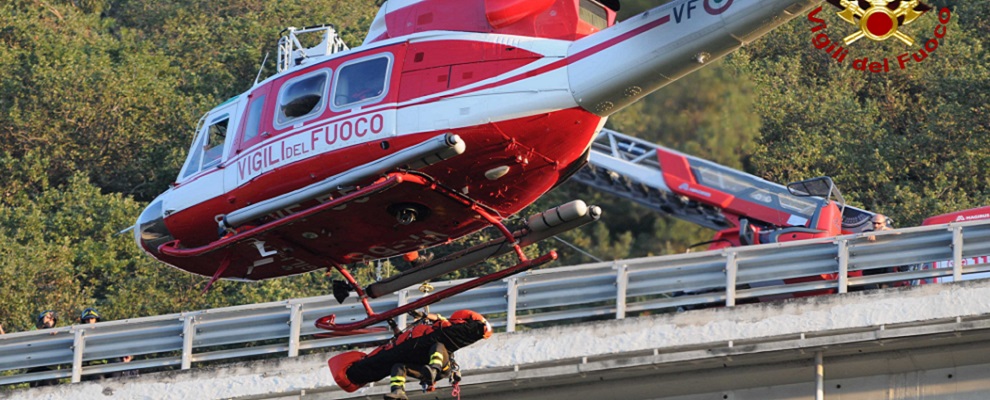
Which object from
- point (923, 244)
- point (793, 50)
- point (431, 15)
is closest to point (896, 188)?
point (793, 50)

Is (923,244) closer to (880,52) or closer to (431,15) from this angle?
(431,15)

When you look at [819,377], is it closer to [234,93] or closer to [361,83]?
[361,83]

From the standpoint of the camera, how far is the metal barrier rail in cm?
1888

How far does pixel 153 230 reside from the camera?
20.9m

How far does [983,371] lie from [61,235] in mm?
24753

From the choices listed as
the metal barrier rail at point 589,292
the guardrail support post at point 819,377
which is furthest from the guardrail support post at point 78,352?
the guardrail support post at point 819,377

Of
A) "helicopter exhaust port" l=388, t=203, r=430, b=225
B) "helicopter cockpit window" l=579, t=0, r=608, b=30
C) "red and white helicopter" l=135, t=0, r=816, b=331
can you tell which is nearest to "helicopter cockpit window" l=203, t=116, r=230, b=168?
"red and white helicopter" l=135, t=0, r=816, b=331

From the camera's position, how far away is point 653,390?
1869 cm

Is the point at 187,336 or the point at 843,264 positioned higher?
the point at 843,264

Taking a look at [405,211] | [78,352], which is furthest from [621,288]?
[78,352]

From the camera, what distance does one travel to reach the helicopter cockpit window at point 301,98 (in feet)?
61.0

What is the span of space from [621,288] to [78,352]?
705cm

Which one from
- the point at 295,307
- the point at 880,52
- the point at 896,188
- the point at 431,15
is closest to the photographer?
the point at 431,15

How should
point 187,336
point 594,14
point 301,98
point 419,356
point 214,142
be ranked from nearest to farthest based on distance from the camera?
point 419,356 → point 594,14 → point 301,98 → point 214,142 → point 187,336
